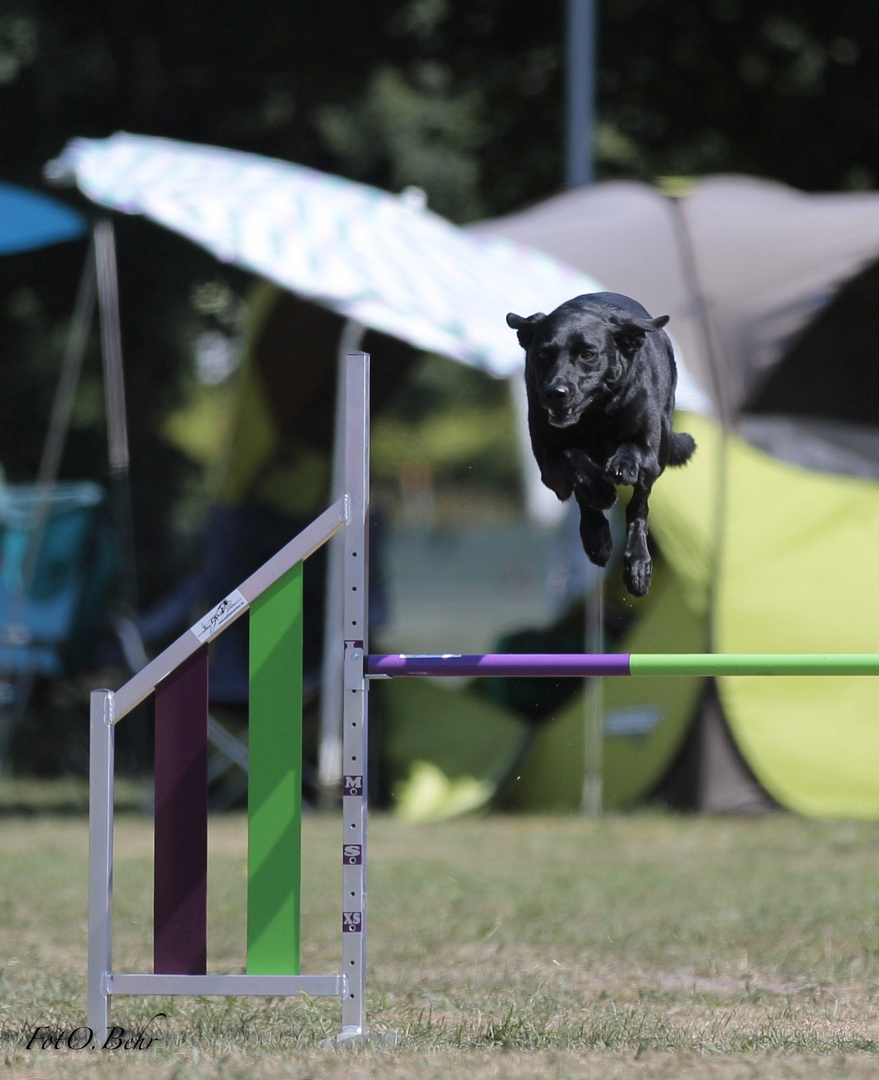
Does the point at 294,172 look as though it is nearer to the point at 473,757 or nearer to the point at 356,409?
the point at 473,757

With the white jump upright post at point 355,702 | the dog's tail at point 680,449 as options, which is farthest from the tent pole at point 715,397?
the white jump upright post at point 355,702

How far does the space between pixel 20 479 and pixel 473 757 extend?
18.8ft

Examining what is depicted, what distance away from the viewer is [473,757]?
25.5ft

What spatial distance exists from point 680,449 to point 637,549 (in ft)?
1.01

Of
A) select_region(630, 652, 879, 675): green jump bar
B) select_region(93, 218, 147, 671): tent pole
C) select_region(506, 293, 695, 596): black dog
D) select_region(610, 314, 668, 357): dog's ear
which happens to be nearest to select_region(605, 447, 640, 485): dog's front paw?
select_region(506, 293, 695, 596): black dog

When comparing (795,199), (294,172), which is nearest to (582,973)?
(294,172)

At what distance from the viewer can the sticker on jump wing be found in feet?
12.2

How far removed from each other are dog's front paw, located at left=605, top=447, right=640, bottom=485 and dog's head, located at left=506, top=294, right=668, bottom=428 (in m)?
0.12

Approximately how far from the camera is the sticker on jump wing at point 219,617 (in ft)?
12.2

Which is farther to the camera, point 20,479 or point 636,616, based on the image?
point 20,479

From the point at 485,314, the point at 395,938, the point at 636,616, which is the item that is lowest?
the point at 395,938

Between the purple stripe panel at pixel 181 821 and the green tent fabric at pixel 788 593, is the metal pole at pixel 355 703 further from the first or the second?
the green tent fabric at pixel 788 593

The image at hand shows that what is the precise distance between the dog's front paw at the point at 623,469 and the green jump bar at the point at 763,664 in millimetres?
465

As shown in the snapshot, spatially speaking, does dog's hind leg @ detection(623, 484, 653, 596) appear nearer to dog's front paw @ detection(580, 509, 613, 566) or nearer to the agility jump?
dog's front paw @ detection(580, 509, 613, 566)
